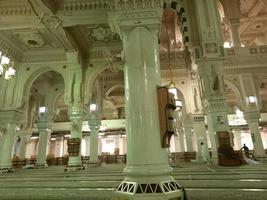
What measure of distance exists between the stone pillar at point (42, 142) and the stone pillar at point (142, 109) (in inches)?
426

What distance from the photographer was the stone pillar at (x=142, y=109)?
286 centimetres

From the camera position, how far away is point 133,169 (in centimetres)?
296

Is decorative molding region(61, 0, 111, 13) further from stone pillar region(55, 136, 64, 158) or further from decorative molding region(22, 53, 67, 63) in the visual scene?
Result: stone pillar region(55, 136, 64, 158)

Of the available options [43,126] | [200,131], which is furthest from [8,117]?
[200,131]

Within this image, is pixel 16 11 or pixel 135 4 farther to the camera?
pixel 16 11

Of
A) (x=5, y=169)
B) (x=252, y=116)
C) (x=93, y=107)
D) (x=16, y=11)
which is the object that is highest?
(x=16, y=11)

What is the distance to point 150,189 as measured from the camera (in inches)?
110

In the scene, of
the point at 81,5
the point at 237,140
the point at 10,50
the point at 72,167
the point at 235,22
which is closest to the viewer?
the point at 81,5

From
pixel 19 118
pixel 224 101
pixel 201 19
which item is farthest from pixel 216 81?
pixel 19 118

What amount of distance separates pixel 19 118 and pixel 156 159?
29.1ft

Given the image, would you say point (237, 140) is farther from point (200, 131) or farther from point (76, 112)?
point (76, 112)

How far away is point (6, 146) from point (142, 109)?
8.53 m

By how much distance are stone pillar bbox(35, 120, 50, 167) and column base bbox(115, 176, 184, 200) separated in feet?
35.9

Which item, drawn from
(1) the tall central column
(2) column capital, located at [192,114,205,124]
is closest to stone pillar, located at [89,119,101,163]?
(1) the tall central column
